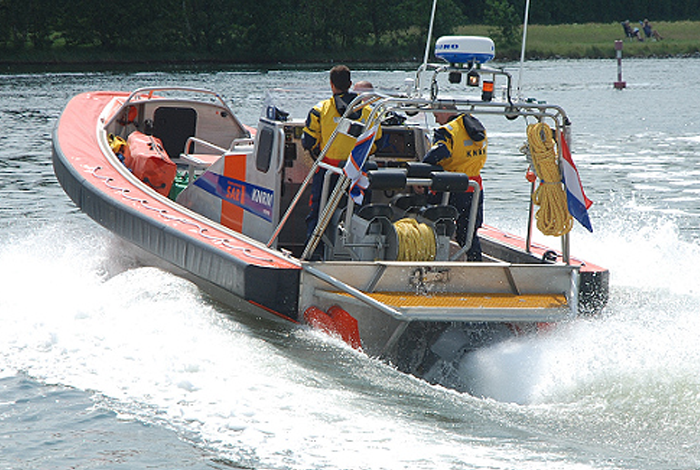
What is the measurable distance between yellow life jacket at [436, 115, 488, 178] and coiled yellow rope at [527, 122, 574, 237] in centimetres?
50

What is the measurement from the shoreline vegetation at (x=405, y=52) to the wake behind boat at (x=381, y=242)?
29.4 m

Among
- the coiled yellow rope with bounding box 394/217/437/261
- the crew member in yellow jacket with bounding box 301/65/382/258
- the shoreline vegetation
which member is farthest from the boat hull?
the shoreline vegetation

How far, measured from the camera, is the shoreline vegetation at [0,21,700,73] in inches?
1452

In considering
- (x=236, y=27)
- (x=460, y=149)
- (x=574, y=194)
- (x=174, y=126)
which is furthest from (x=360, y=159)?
(x=236, y=27)

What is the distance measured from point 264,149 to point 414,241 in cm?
121

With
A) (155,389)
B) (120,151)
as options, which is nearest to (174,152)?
(120,151)

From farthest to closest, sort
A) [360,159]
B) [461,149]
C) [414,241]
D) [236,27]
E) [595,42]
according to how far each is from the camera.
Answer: [595,42], [236,27], [461,149], [414,241], [360,159]

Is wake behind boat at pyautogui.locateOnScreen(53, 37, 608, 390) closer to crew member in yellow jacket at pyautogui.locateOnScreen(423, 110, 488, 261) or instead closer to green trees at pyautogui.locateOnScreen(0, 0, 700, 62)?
crew member in yellow jacket at pyautogui.locateOnScreen(423, 110, 488, 261)

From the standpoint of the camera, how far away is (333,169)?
4621 mm

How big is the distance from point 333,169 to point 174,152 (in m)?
3.92

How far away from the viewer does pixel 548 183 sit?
4.70 m

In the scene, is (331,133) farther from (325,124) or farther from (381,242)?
(381,242)

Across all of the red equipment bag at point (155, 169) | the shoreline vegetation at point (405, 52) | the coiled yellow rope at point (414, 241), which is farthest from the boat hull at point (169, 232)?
the shoreline vegetation at point (405, 52)

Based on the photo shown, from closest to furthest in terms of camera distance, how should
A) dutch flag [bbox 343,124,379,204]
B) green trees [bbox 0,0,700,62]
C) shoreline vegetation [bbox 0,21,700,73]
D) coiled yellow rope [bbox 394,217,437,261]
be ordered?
1. dutch flag [bbox 343,124,379,204]
2. coiled yellow rope [bbox 394,217,437,261]
3. shoreline vegetation [bbox 0,21,700,73]
4. green trees [bbox 0,0,700,62]
